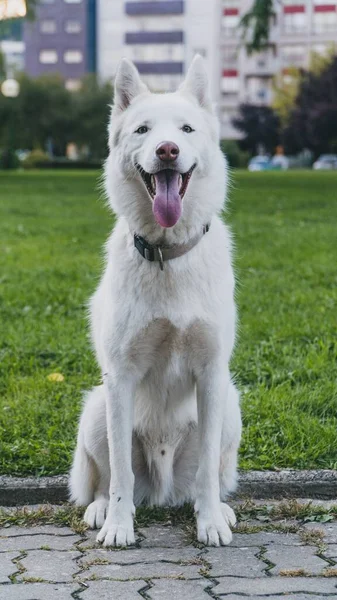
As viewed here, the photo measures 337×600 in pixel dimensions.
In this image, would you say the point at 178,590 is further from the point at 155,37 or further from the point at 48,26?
the point at 48,26

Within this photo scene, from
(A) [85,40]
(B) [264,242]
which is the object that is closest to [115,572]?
(B) [264,242]

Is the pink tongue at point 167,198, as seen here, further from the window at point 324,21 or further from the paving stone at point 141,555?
the window at point 324,21

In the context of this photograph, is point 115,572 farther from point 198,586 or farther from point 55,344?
point 55,344

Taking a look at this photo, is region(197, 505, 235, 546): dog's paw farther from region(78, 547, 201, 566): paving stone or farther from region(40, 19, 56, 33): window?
region(40, 19, 56, 33): window

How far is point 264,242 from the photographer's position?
503 inches

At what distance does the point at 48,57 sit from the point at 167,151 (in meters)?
135

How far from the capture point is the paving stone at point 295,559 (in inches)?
146

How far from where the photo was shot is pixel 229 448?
4.55 m

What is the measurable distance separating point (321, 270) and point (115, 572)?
685 cm

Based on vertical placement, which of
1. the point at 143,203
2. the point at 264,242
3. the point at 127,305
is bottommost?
the point at 264,242

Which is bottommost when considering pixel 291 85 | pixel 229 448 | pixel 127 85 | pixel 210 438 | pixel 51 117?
pixel 51 117

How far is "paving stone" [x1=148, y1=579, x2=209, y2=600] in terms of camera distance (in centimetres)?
347

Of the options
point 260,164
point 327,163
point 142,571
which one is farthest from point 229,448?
point 260,164

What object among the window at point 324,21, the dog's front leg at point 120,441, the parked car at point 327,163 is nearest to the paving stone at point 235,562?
the dog's front leg at point 120,441
